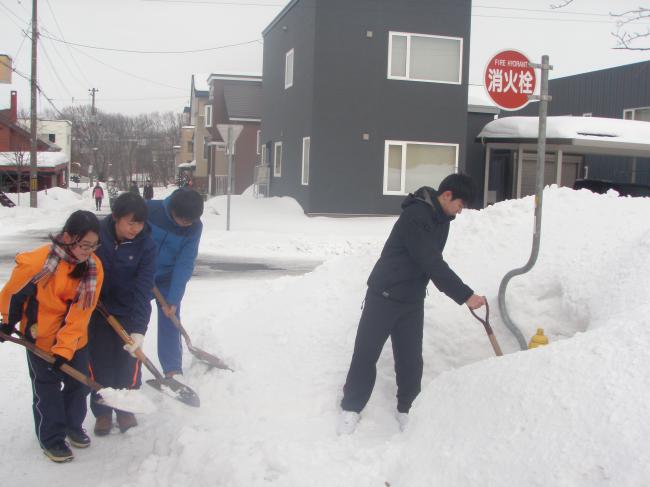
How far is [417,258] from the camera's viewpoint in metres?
3.92

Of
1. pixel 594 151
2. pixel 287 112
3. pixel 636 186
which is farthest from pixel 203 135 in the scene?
pixel 636 186

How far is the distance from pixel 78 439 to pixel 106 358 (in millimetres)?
514

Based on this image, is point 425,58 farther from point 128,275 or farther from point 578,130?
point 128,275

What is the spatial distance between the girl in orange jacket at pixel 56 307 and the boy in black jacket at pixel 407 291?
1614 millimetres

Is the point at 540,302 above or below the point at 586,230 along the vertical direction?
below

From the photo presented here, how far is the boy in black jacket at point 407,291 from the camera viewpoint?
12.9 feet

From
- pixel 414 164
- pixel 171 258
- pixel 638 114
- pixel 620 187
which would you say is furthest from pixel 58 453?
pixel 638 114

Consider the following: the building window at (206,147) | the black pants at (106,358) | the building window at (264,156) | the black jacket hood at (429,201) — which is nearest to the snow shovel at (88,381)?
the black pants at (106,358)

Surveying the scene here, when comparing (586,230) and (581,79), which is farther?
(581,79)

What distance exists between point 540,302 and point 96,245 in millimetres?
3080

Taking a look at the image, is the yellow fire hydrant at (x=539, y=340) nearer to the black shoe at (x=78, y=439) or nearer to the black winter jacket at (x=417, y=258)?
the black winter jacket at (x=417, y=258)

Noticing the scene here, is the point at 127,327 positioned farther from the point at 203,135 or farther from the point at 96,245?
the point at 203,135

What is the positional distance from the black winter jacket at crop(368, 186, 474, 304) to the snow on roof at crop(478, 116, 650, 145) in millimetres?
16014

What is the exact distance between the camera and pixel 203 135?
165 feet
